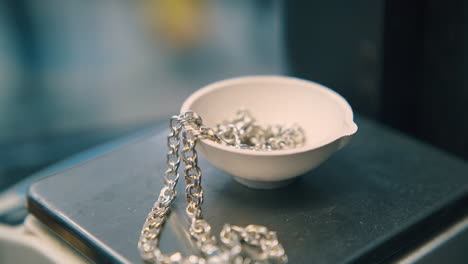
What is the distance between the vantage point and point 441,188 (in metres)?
0.67

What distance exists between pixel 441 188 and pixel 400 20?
32cm

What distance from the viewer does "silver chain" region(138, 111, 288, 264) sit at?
54 centimetres

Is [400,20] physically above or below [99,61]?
above

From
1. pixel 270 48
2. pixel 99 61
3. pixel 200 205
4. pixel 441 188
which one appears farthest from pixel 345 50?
pixel 99 61

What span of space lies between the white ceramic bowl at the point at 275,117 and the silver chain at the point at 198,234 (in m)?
0.03

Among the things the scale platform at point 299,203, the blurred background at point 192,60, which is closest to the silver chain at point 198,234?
the scale platform at point 299,203

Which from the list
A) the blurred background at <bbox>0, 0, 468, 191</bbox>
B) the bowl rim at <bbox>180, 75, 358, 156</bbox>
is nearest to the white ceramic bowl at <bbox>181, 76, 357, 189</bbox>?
the bowl rim at <bbox>180, 75, 358, 156</bbox>

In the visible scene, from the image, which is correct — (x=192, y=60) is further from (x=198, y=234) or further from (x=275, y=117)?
(x=198, y=234)

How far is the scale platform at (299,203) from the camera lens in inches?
22.8

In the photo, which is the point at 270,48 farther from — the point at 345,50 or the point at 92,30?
the point at 345,50

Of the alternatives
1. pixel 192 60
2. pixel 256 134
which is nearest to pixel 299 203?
pixel 256 134

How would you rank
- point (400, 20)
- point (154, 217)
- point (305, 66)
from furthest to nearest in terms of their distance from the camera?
point (305, 66) → point (400, 20) → point (154, 217)

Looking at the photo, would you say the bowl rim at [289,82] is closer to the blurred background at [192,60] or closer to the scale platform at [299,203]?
the scale platform at [299,203]

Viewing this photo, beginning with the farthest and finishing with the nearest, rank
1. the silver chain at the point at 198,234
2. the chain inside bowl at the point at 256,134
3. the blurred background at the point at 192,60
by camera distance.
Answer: the blurred background at the point at 192,60, the chain inside bowl at the point at 256,134, the silver chain at the point at 198,234
